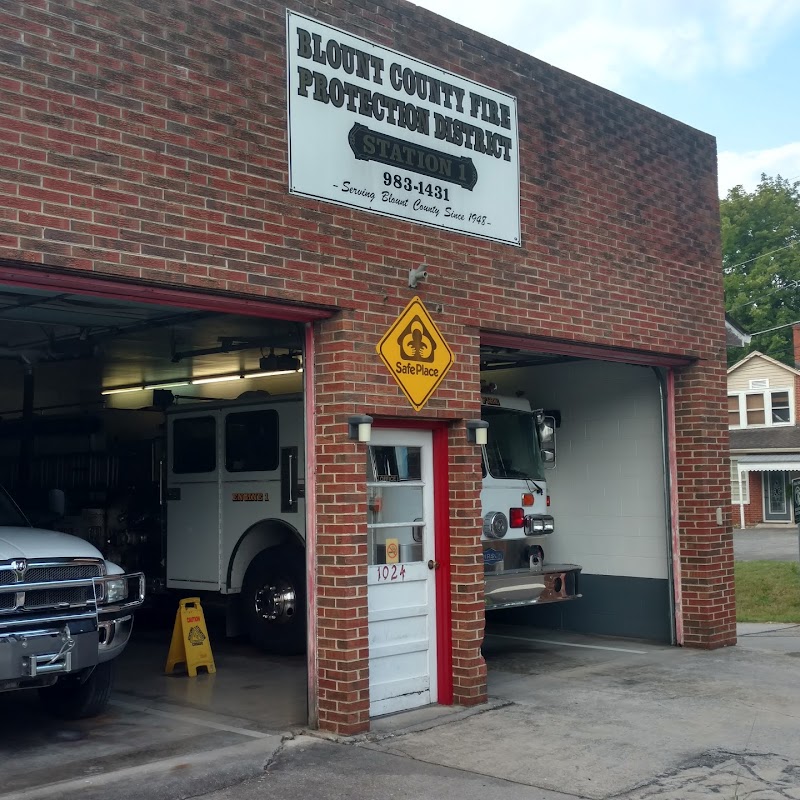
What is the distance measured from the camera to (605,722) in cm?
840

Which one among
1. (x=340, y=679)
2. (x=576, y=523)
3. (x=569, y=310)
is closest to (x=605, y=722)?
(x=340, y=679)

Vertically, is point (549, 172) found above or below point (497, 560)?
above

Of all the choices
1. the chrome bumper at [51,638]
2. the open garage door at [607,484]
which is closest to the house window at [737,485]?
the open garage door at [607,484]

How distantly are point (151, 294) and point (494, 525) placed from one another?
16.2ft

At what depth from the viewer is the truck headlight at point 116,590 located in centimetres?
845

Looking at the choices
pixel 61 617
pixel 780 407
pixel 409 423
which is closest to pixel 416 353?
pixel 409 423

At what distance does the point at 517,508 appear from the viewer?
11438 mm

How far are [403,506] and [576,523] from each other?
4.65 metres

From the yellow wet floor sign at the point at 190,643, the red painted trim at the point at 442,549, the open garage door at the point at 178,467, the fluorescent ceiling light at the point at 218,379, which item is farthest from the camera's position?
the fluorescent ceiling light at the point at 218,379

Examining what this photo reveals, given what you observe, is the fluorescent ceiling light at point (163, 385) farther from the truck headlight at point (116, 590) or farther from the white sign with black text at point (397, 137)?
the white sign with black text at point (397, 137)

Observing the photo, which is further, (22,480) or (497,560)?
(22,480)

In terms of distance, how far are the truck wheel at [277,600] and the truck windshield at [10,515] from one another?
124 inches

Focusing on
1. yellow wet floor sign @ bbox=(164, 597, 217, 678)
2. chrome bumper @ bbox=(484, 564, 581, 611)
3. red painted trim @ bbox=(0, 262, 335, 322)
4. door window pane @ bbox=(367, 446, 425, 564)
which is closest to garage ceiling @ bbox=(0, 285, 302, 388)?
red painted trim @ bbox=(0, 262, 335, 322)

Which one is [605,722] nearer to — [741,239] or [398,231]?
[398,231]
